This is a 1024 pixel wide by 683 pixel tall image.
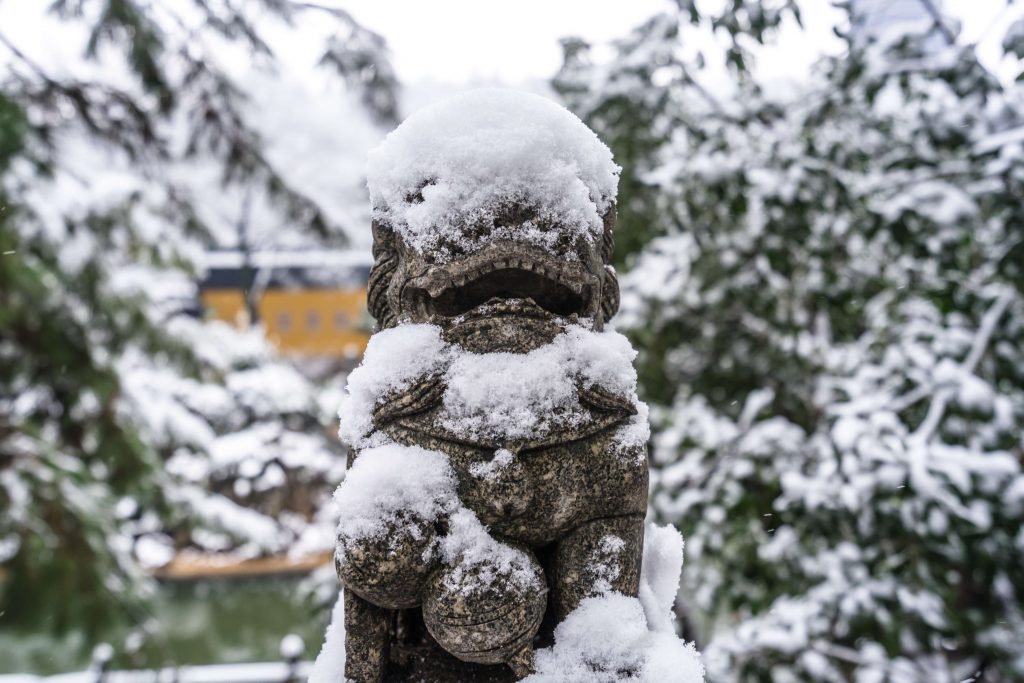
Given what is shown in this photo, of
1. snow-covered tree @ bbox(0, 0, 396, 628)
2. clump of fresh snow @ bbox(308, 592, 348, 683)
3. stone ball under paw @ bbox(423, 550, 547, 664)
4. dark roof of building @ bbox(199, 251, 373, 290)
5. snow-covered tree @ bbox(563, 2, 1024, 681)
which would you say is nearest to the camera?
stone ball under paw @ bbox(423, 550, 547, 664)

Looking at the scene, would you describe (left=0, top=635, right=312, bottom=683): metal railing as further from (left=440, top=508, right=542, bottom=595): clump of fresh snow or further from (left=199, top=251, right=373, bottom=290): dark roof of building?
(left=199, top=251, right=373, bottom=290): dark roof of building

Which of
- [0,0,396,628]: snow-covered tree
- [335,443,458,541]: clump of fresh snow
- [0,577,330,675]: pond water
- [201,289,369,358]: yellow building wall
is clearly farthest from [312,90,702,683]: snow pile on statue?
[201,289,369,358]: yellow building wall

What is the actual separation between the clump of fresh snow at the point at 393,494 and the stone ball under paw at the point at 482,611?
0.26 ft

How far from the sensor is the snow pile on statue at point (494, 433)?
899 mm

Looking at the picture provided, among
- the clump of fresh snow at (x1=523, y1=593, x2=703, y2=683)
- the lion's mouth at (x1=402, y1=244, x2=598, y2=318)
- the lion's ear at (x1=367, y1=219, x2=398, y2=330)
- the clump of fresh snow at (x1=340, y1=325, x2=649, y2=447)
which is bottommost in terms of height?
the clump of fresh snow at (x1=523, y1=593, x2=703, y2=683)

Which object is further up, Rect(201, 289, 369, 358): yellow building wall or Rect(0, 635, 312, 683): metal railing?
Rect(201, 289, 369, 358): yellow building wall

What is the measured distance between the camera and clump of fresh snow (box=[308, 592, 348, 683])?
971 millimetres

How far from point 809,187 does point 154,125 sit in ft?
8.52

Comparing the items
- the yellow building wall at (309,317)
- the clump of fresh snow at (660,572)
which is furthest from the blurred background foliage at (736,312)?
the yellow building wall at (309,317)

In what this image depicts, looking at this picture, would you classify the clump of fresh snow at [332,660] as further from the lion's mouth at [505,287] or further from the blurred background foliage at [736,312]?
the blurred background foliage at [736,312]

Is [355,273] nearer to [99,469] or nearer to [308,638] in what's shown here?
[308,638]

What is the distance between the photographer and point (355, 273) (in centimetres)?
1126

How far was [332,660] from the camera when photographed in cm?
101

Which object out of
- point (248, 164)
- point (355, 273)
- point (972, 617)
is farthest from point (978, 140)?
point (355, 273)
